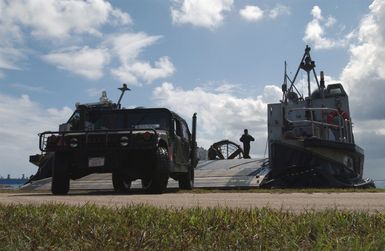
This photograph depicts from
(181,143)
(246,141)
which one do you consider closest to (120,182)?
(181,143)

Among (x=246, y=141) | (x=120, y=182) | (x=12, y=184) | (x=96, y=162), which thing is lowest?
(x=12, y=184)

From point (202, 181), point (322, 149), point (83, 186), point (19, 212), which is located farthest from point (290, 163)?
point (19, 212)

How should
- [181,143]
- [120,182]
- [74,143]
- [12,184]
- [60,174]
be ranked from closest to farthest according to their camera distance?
[74,143], [60,174], [181,143], [120,182], [12,184]

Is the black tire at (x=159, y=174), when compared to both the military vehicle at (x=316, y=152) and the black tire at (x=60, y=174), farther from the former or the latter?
the military vehicle at (x=316, y=152)

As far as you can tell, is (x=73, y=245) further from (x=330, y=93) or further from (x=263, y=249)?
(x=330, y=93)

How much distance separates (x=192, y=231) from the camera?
11.0 ft

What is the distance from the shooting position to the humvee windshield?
33.6ft

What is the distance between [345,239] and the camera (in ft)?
9.50

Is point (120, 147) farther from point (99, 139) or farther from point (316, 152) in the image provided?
point (316, 152)

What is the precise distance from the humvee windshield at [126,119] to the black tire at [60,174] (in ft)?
3.54

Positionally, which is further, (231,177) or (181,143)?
(231,177)

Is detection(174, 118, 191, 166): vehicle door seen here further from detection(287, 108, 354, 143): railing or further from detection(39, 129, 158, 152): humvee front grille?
detection(287, 108, 354, 143): railing

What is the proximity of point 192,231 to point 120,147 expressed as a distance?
5962 millimetres

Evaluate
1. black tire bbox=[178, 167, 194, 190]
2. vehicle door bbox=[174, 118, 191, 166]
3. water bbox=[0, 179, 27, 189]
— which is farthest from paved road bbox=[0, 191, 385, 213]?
water bbox=[0, 179, 27, 189]
